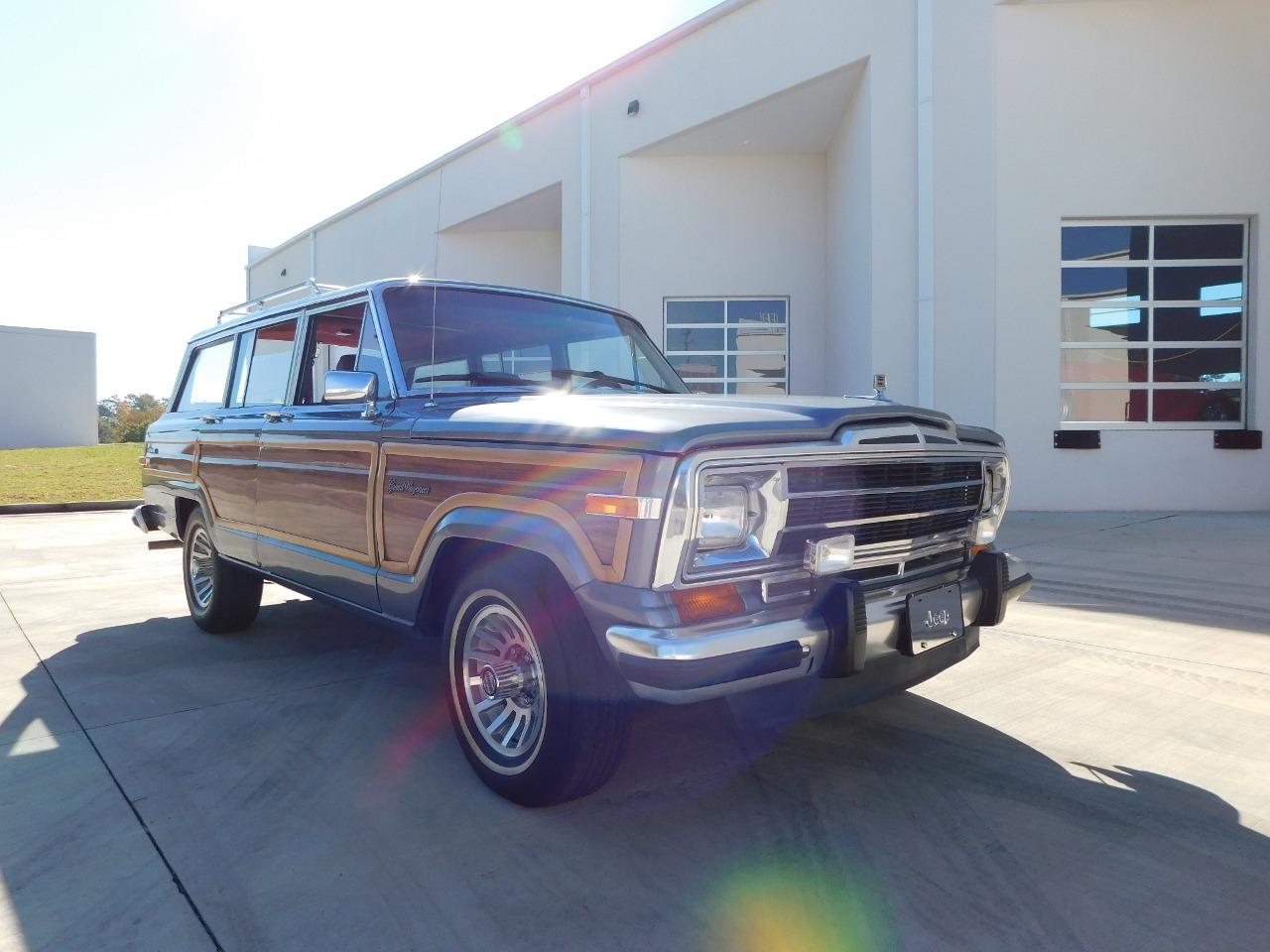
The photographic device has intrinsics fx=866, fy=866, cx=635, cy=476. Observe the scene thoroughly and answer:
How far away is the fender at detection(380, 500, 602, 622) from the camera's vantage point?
2512 mm

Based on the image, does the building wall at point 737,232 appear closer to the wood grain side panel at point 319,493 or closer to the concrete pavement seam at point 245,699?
the wood grain side panel at point 319,493

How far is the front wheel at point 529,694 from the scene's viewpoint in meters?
2.55

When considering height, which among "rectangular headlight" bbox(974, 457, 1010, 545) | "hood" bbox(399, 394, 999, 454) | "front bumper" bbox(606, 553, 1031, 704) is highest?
"hood" bbox(399, 394, 999, 454)

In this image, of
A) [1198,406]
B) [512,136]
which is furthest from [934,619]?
[512,136]

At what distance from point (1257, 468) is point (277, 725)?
1107cm

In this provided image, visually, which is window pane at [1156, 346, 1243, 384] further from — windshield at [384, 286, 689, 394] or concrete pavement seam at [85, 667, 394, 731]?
concrete pavement seam at [85, 667, 394, 731]

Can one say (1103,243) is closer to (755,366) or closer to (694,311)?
(755,366)

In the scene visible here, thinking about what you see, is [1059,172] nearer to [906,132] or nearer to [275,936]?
[906,132]

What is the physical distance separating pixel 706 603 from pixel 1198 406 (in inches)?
414

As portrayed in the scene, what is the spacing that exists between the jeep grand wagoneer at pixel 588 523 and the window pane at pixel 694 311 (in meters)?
10.4

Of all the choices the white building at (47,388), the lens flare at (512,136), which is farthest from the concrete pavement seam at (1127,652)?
the white building at (47,388)

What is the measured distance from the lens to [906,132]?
10672mm

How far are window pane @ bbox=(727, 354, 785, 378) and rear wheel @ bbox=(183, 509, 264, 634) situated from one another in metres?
10.2

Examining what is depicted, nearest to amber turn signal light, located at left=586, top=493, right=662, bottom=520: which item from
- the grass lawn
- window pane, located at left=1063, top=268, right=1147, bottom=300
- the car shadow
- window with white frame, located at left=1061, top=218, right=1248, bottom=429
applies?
the car shadow
